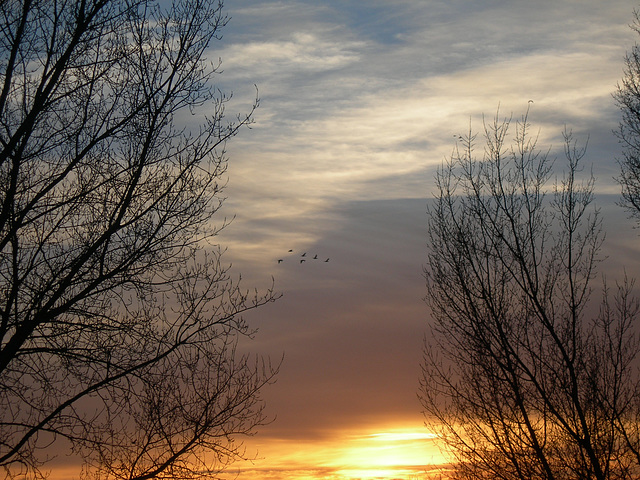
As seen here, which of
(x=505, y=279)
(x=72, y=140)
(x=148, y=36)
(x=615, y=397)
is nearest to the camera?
(x=72, y=140)

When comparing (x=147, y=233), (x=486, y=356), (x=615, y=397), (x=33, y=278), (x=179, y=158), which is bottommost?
(x=615, y=397)

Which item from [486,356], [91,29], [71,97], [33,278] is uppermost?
[91,29]

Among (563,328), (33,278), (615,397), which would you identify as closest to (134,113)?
(33,278)

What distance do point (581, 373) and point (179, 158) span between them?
7.43 metres

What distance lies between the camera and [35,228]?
23.6ft

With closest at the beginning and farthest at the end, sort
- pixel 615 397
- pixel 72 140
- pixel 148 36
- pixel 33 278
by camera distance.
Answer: pixel 33 278
pixel 72 140
pixel 148 36
pixel 615 397

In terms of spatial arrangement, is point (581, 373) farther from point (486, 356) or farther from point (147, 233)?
point (147, 233)

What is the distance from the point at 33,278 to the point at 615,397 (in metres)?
8.98

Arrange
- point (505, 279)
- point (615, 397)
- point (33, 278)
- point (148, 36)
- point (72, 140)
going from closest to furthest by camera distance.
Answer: point (33, 278) → point (72, 140) → point (148, 36) → point (615, 397) → point (505, 279)

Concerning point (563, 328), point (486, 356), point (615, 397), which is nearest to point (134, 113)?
point (486, 356)

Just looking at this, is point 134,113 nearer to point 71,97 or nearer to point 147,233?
point 71,97

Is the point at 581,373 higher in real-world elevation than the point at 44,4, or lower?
lower

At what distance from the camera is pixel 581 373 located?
10.7 metres

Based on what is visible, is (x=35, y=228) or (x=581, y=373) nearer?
(x=35, y=228)
